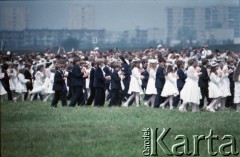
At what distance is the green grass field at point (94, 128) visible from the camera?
12.8 m

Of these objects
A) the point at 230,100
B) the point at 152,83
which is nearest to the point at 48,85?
the point at 152,83

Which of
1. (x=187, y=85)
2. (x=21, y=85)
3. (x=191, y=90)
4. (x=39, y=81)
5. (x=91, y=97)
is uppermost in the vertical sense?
(x=187, y=85)

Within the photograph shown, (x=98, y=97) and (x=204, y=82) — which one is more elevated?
(x=204, y=82)

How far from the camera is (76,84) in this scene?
2147 centimetres

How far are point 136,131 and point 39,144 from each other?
2534 millimetres

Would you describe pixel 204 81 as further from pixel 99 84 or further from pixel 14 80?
pixel 14 80

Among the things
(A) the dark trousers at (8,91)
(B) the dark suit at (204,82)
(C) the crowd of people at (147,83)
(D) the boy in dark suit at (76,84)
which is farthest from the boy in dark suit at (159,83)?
(A) the dark trousers at (8,91)

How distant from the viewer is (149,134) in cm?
1332

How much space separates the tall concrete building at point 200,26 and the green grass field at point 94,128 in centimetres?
753

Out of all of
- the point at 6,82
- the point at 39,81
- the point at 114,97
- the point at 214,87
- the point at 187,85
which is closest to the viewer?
the point at 187,85

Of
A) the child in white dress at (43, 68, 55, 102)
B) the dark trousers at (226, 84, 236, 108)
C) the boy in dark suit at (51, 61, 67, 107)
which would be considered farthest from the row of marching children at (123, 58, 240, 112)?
the child in white dress at (43, 68, 55, 102)

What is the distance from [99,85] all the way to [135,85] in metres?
1.32

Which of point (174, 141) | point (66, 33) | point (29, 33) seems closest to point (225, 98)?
point (66, 33)

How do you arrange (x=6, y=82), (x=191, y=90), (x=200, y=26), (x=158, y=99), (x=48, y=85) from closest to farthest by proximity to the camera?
(x=191, y=90), (x=158, y=99), (x=6, y=82), (x=48, y=85), (x=200, y=26)
